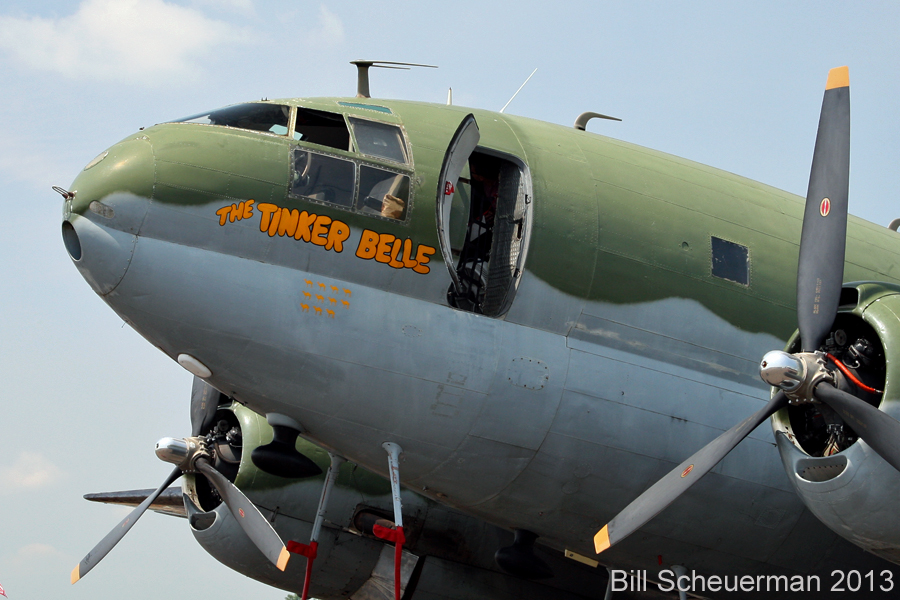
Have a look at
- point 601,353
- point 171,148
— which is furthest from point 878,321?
point 171,148

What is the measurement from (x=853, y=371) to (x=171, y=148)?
6595 mm

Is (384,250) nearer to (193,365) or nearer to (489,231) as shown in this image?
(489,231)

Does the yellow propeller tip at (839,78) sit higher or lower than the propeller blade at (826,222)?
higher

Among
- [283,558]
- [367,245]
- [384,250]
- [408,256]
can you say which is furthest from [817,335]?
[283,558]

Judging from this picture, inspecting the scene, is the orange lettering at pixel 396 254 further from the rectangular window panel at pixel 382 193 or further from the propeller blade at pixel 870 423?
the propeller blade at pixel 870 423

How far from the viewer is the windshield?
9.52 metres

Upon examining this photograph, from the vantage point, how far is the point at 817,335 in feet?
29.3

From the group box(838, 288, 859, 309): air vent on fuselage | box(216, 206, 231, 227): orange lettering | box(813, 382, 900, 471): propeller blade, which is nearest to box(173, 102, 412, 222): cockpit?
box(216, 206, 231, 227): orange lettering

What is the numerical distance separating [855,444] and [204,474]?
7.66 meters

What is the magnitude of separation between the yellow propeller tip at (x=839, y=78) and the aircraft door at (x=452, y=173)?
344 cm

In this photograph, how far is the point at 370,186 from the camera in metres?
9.31

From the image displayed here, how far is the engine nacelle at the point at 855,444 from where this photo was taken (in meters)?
8.47

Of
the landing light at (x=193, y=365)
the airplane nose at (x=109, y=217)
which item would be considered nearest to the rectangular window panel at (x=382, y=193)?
the airplane nose at (x=109, y=217)

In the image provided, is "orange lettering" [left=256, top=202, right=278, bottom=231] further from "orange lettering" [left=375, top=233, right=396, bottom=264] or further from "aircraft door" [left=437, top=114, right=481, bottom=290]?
"aircraft door" [left=437, top=114, right=481, bottom=290]
